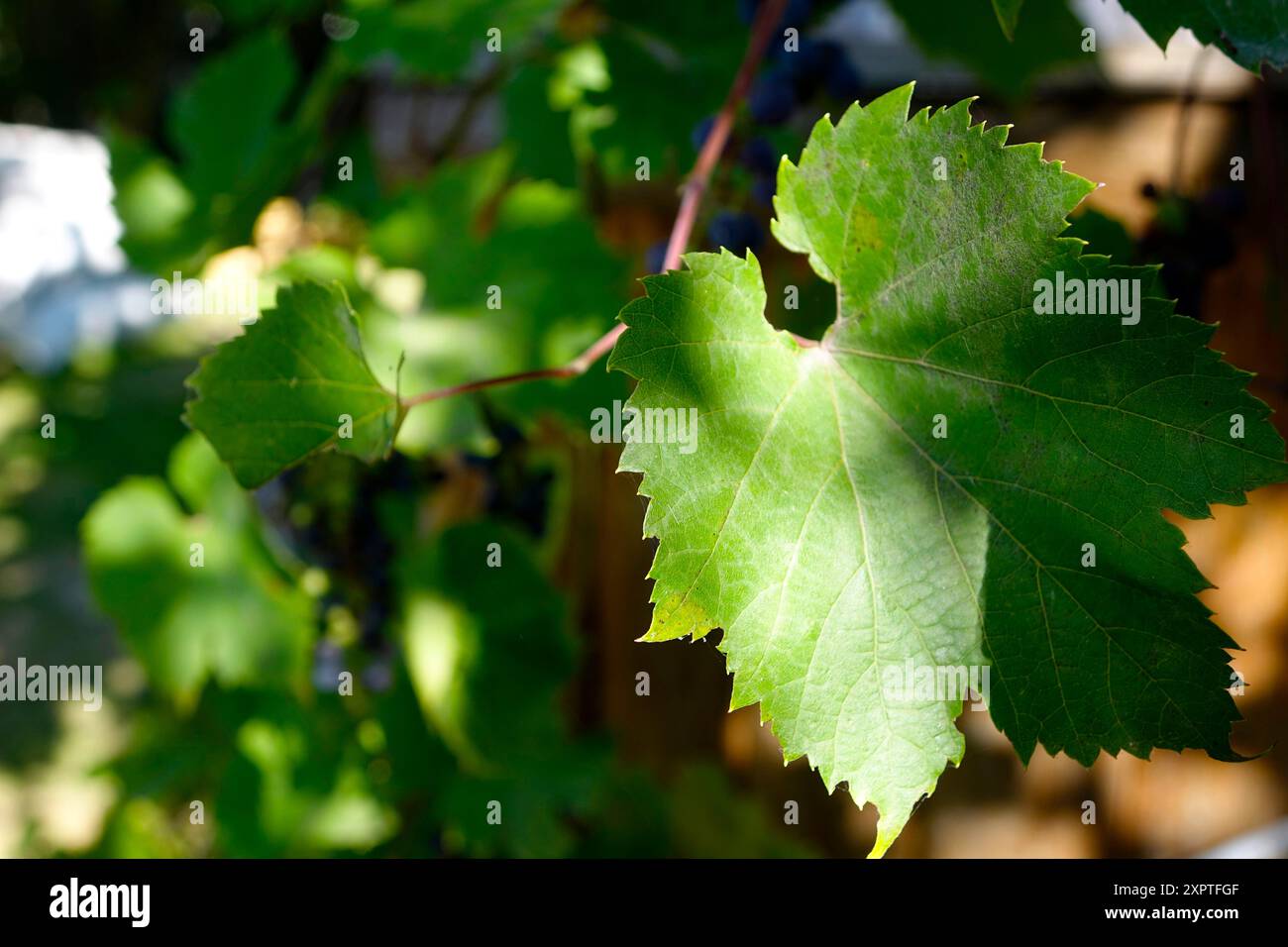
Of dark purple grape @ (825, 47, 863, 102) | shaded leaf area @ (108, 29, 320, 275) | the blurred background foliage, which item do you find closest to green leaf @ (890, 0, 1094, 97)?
the blurred background foliage

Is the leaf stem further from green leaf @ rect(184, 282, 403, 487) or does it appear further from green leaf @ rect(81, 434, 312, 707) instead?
green leaf @ rect(81, 434, 312, 707)

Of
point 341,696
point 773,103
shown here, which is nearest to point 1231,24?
point 773,103

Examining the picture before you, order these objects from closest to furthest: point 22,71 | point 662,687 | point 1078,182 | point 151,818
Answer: point 1078,182 < point 151,818 < point 662,687 < point 22,71

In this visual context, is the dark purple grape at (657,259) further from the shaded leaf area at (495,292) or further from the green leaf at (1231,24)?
the green leaf at (1231,24)

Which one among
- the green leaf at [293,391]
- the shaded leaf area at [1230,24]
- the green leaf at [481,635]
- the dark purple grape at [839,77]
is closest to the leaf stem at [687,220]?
the green leaf at [293,391]

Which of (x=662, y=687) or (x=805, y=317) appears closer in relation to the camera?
(x=805, y=317)

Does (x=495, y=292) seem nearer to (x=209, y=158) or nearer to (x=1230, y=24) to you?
(x=209, y=158)
